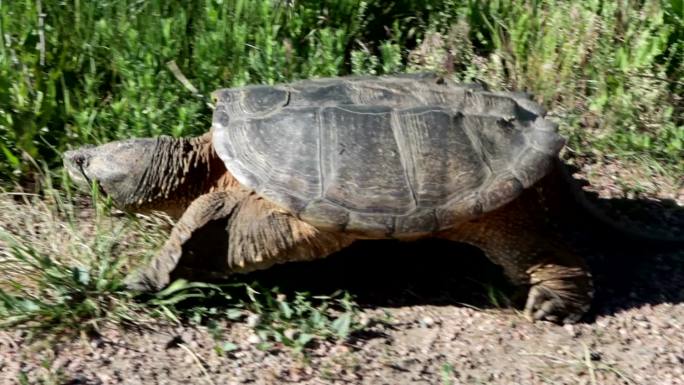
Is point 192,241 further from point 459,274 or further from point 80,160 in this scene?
point 459,274

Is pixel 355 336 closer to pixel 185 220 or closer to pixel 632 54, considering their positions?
pixel 185 220

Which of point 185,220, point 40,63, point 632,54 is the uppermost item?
point 632,54

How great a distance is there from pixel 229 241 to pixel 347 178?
0.50 metres

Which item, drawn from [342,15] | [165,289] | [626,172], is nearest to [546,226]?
[626,172]

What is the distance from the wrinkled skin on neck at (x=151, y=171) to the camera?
341cm

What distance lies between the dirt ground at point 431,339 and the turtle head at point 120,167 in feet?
1.81

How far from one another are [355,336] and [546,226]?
2.85ft

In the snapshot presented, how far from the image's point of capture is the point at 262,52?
4379mm

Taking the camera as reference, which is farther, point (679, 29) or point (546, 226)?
point (679, 29)

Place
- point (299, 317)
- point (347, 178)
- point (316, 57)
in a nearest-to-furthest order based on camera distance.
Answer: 1. point (347, 178)
2. point (299, 317)
3. point (316, 57)

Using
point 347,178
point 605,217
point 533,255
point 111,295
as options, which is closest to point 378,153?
point 347,178

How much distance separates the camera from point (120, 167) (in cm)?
341

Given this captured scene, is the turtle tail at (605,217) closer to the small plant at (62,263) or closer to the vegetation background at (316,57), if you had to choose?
the vegetation background at (316,57)

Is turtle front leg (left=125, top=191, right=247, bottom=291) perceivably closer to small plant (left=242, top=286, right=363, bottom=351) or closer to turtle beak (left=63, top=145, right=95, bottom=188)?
small plant (left=242, top=286, right=363, bottom=351)
